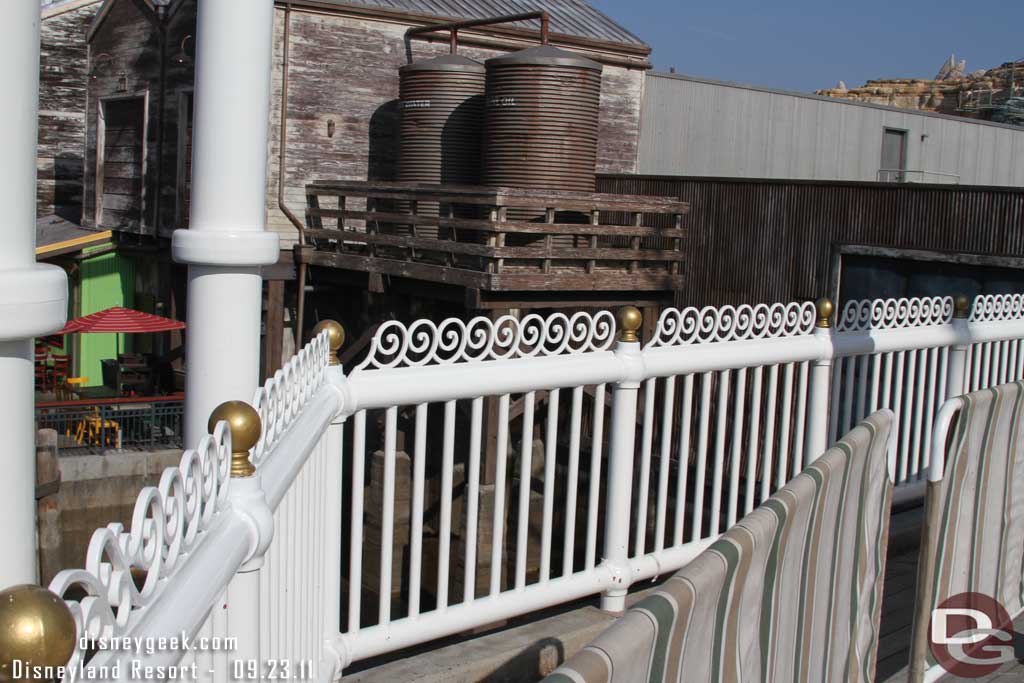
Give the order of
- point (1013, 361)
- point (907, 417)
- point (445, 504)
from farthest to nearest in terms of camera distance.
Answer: point (1013, 361)
point (907, 417)
point (445, 504)

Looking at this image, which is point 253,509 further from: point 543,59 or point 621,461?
point 543,59

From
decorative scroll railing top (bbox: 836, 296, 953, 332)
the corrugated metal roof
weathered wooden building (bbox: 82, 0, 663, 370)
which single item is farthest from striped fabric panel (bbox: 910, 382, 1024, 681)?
the corrugated metal roof

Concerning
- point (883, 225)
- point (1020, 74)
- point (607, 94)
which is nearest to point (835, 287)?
point (883, 225)

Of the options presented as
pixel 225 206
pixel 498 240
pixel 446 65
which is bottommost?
pixel 498 240

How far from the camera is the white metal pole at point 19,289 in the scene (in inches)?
61.0

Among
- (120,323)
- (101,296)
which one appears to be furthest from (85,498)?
(101,296)

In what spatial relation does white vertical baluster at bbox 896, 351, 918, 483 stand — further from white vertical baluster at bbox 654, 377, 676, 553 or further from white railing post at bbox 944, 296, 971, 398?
white vertical baluster at bbox 654, 377, 676, 553

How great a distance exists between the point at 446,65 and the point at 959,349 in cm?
1092

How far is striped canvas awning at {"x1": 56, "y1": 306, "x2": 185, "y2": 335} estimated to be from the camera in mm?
15750

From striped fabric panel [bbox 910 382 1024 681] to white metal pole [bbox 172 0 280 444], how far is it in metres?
2.30

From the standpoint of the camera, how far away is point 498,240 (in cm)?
1299

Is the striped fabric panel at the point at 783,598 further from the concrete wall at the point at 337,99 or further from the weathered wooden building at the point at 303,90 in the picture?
the concrete wall at the point at 337,99

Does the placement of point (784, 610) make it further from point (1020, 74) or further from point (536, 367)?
point (1020, 74)

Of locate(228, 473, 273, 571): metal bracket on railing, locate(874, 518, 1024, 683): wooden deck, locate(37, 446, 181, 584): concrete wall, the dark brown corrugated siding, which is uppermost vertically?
the dark brown corrugated siding
